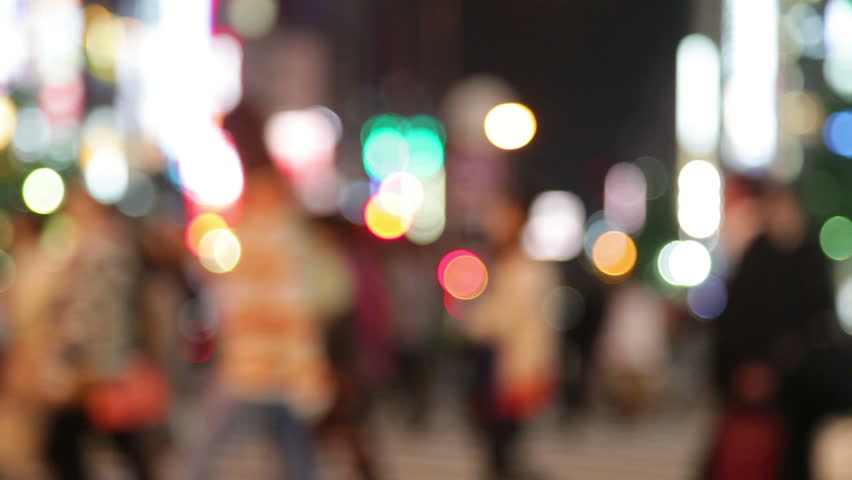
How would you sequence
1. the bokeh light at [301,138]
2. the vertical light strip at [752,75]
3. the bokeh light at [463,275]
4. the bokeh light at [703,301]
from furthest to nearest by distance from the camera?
the bokeh light at [301,138], the bokeh light at [703,301], the bokeh light at [463,275], the vertical light strip at [752,75]

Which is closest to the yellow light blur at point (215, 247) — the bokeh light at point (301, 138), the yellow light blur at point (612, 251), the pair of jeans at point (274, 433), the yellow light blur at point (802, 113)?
the bokeh light at point (301, 138)

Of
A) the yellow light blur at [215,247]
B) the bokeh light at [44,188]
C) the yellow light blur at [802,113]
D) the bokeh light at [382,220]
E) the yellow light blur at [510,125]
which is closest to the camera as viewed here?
the yellow light blur at [802,113]

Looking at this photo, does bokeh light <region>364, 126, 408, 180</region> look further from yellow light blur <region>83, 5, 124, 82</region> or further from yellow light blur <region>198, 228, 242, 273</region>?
yellow light blur <region>83, 5, 124, 82</region>

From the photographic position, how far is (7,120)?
3294 centimetres

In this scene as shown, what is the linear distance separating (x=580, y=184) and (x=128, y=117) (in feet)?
42.8

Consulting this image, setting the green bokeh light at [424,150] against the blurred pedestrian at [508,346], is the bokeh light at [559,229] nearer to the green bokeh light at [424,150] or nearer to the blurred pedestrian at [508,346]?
the green bokeh light at [424,150]

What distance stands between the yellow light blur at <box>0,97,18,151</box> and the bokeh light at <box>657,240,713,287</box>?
1590cm

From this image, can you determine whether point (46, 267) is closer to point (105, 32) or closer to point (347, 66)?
point (105, 32)

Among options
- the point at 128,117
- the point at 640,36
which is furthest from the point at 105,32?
the point at 640,36

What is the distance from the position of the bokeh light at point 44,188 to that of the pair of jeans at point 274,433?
20.3 meters

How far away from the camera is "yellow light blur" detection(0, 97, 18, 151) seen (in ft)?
105

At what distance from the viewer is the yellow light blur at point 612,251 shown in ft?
154

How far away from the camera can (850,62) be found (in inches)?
640

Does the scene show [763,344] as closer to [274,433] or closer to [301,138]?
[274,433]
